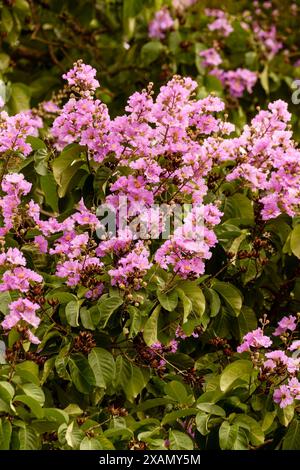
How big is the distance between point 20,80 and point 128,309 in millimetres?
2564

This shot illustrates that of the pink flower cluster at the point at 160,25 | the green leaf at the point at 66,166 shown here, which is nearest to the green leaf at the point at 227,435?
the green leaf at the point at 66,166

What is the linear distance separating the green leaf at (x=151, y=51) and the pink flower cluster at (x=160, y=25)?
0.14 m

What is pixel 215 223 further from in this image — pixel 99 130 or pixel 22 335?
pixel 22 335

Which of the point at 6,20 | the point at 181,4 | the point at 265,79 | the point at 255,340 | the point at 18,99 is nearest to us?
the point at 255,340

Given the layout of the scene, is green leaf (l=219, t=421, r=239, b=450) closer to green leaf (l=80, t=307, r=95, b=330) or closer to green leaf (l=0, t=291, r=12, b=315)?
green leaf (l=80, t=307, r=95, b=330)

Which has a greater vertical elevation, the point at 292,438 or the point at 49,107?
the point at 49,107

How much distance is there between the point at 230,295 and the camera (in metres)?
2.45

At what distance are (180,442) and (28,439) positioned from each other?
35cm

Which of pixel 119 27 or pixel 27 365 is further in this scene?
pixel 119 27

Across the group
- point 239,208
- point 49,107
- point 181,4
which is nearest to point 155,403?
point 239,208

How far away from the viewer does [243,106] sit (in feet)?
15.0

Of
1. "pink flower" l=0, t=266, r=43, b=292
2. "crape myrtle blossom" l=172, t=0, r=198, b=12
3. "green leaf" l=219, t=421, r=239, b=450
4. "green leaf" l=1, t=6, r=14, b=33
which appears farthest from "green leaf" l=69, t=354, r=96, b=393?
"crape myrtle blossom" l=172, t=0, r=198, b=12

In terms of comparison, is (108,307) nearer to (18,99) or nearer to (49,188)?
(49,188)
